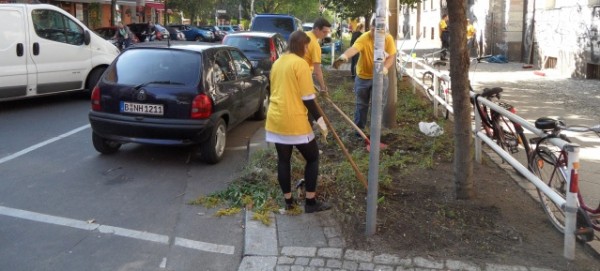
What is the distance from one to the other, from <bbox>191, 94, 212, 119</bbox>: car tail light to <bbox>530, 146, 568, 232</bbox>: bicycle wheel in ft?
11.7

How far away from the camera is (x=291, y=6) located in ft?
205

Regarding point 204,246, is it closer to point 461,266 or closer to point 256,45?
point 461,266

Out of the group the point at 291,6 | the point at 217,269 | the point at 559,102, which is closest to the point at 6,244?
the point at 217,269

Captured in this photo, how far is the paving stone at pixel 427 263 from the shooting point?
400 centimetres

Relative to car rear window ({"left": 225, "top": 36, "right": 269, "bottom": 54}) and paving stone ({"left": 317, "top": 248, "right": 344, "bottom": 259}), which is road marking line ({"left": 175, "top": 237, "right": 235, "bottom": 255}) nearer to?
paving stone ({"left": 317, "top": 248, "right": 344, "bottom": 259})

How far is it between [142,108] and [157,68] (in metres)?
0.57

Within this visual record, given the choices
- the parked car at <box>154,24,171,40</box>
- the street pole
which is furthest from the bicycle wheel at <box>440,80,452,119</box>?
the parked car at <box>154,24,171,40</box>

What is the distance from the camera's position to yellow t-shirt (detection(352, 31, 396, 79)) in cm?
744

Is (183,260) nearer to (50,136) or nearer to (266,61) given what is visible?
(50,136)

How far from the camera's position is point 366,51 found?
7645mm

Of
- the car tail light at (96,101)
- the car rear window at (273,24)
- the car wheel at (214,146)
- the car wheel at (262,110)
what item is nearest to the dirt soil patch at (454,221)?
the car wheel at (214,146)

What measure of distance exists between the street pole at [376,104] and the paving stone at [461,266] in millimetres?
683

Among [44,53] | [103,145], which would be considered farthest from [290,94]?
[44,53]

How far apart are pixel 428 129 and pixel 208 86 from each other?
316 centimetres
